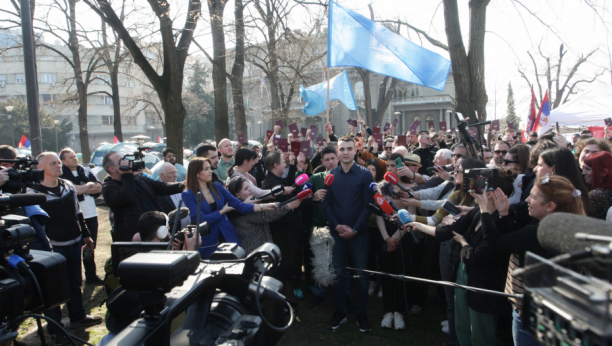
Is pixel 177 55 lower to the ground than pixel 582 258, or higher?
higher

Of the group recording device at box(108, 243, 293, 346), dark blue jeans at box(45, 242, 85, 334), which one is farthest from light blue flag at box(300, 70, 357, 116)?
recording device at box(108, 243, 293, 346)

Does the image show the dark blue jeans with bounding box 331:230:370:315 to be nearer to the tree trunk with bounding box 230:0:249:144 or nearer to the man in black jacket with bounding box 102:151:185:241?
the man in black jacket with bounding box 102:151:185:241

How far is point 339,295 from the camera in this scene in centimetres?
438

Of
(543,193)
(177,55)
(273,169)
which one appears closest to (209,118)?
(177,55)

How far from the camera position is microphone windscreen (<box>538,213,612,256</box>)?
103 centimetres

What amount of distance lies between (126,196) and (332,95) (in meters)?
8.07

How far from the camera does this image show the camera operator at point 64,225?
4262 millimetres

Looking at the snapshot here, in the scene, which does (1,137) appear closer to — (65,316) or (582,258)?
(65,316)

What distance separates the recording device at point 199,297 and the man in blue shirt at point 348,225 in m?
2.32

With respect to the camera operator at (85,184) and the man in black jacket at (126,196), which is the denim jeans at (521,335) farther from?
the camera operator at (85,184)

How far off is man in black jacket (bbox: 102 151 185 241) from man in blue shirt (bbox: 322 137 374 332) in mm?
1837

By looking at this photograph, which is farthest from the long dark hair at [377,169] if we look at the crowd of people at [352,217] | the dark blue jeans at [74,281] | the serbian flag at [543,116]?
the serbian flag at [543,116]

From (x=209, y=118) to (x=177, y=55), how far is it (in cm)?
3747

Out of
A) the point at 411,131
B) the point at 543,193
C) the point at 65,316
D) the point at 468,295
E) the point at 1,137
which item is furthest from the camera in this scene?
the point at 1,137
